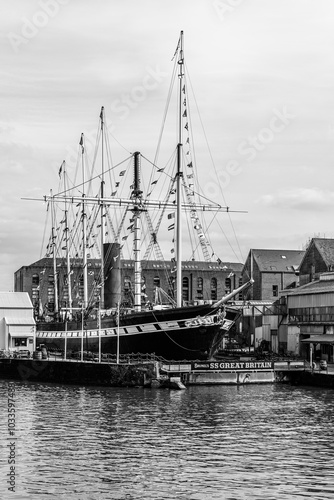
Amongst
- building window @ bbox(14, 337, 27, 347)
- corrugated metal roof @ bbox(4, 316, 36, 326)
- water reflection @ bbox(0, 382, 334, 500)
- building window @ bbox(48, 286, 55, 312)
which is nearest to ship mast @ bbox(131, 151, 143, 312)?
corrugated metal roof @ bbox(4, 316, 36, 326)

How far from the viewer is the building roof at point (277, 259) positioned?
11250 centimetres

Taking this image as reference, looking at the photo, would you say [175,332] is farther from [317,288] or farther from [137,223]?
[317,288]

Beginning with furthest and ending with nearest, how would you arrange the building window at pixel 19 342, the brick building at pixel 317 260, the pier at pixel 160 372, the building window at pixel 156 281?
the building window at pixel 156 281 → the brick building at pixel 317 260 → the building window at pixel 19 342 → the pier at pixel 160 372

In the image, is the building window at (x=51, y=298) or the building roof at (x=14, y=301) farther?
the building window at (x=51, y=298)

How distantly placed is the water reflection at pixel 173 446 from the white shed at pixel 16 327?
21321 millimetres

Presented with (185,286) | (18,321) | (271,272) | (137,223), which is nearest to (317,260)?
(271,272)

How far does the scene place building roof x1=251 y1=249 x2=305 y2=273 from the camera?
112 m

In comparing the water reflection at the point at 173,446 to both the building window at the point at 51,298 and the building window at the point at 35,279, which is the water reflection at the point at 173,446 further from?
the building window at the point at 35,279

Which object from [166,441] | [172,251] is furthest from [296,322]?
[166,441]

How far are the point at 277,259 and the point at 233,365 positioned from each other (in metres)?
54.3

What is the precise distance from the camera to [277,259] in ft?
376

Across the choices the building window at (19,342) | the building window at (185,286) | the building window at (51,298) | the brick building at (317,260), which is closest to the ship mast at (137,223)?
the building window at (19,342)

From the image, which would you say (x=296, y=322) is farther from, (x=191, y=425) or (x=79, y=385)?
(x=191, y=425)

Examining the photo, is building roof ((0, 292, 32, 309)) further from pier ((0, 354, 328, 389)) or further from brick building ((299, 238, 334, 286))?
brick building ((299, 238, 334, 286))
